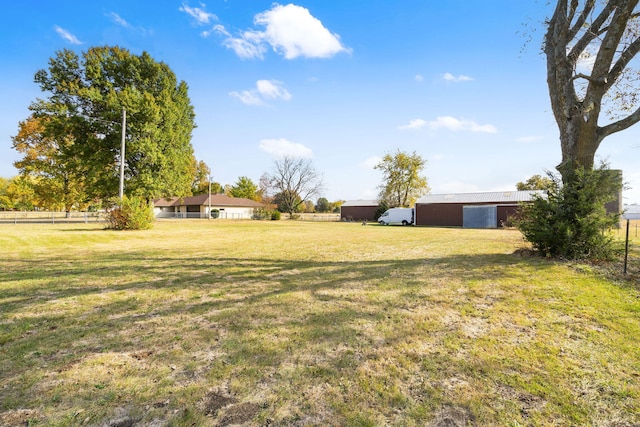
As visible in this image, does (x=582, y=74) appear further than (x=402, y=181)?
No

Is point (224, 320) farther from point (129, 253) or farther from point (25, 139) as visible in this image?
point (25, 139)

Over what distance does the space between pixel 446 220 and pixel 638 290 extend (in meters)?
28.9

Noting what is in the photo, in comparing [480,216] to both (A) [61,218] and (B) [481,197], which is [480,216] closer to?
(B) [481,197]

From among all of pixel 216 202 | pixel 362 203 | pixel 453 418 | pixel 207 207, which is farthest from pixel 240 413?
pixel 216 202

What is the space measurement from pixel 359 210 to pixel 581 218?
41.9 meters

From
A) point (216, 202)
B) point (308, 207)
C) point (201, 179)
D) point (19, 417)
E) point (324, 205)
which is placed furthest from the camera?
point (324, 205)

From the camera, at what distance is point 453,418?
2.09 metres

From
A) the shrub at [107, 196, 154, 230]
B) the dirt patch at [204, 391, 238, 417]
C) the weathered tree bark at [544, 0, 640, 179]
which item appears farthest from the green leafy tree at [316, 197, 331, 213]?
the dirt patch at [204, 391, 238, 417]

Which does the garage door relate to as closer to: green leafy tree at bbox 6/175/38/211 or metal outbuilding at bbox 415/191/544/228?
metal outbuilding at bbox 415/191/544/228

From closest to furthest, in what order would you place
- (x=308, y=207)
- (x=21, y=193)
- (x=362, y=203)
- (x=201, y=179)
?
(x=21, y=193) < (x=362, y=203) < (x=201, y=179) < (x=308, y=207)

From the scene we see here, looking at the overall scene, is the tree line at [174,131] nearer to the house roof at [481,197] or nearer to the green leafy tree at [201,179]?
the house roof at [481,197]

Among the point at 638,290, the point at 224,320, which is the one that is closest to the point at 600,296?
the point at 638,290

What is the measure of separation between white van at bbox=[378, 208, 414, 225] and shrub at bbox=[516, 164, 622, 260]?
2777 cm

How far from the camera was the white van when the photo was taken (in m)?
35.6
